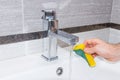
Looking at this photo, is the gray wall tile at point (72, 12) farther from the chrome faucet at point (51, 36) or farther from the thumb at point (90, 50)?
the thumb at point (90, 50)

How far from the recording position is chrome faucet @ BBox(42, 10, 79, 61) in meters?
0.63

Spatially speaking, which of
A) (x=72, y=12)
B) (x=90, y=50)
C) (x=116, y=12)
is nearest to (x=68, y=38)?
(x=90, y=50)

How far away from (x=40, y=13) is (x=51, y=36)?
3.8 inches

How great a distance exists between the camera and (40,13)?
71 centimetres

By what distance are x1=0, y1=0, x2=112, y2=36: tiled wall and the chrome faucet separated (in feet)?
0.16

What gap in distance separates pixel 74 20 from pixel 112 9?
0.76ft

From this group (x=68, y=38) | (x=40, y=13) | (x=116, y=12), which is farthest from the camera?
(x=116, y=12)

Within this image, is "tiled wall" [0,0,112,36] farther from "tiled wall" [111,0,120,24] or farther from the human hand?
the human hand

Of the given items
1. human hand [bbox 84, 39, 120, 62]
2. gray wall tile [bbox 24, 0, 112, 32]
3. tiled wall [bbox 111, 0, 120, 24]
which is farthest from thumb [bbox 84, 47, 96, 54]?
tiled wall [bbox 111, 0, 120, 24]

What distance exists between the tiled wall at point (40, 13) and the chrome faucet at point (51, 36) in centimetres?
5

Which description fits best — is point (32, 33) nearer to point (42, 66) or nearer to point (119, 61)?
point (42, 66)

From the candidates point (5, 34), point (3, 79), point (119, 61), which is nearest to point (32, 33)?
point (5, 34)

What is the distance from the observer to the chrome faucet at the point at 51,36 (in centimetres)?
63

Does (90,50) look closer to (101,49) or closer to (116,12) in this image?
(101,49)
